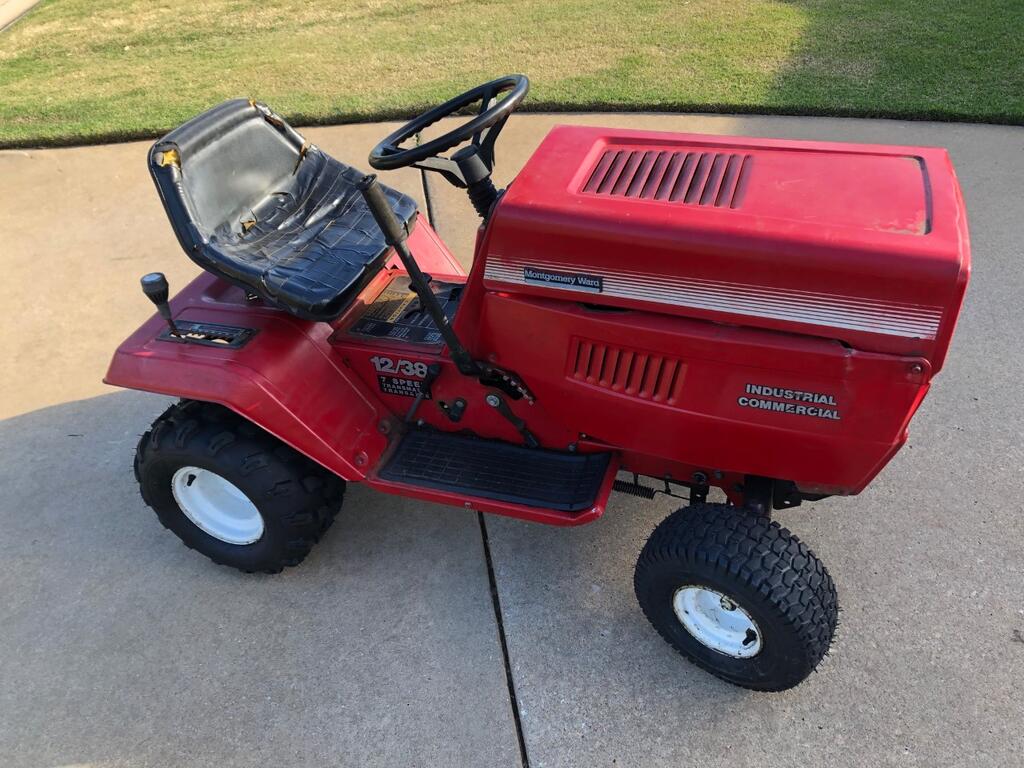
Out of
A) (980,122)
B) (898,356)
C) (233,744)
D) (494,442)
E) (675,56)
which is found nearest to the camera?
(898,356)

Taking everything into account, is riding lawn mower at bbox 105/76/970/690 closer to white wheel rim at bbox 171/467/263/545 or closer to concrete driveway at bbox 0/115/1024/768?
white wheel rim at bbox 171/467/263/545

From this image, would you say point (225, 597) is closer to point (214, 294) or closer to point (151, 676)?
point (151, 676)

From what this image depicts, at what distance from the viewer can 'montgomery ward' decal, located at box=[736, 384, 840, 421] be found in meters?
1.80

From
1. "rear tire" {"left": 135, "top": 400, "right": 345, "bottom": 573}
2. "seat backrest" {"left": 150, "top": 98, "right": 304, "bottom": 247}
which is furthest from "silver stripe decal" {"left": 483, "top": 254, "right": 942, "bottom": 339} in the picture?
"seat backrest" {"left": 150, "top": 98, "right": 304, "bottom": 247}

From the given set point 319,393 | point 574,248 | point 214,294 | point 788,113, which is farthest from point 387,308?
point 788,113

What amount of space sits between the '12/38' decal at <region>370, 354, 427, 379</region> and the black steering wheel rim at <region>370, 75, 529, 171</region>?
0.58 m

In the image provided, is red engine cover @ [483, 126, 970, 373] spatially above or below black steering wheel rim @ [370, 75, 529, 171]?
below

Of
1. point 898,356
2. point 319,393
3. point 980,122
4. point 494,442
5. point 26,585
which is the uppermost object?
point 898,356

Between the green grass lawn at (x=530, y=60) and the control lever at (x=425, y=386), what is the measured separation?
343cm

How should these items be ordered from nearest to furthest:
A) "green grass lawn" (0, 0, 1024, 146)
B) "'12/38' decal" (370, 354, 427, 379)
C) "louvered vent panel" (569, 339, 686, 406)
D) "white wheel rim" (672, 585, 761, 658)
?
1. "louvered vent panel" (569, 339, 686, 406)
2. "white wheel rim" (672, 585, 761, 658)
3. "'12/38' decal" (370, 354, 427, 379)
4. "green grass lawn" (0, 0, 1024, 146)

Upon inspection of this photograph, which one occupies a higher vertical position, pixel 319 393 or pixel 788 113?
pixel 319 393

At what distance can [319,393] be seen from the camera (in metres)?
2.30

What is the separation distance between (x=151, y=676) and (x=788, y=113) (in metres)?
4.65

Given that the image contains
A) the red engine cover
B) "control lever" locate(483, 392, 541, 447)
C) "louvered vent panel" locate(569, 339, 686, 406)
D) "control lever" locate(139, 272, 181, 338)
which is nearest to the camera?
the red engine cover
